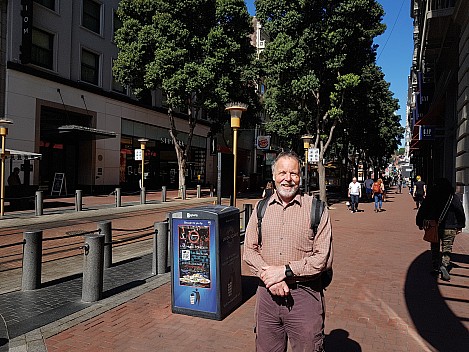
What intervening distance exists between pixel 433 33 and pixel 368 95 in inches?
399

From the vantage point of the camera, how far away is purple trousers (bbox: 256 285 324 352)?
8.40ft

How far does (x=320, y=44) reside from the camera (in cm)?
2070

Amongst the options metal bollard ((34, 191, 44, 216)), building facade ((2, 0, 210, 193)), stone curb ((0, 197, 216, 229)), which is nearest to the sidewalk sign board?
building facade ((2, 0, 210, 193))

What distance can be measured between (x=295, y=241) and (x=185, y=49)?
70.4 ft

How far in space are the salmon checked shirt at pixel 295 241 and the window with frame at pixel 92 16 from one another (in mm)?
26437

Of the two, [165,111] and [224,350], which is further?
[165,111]

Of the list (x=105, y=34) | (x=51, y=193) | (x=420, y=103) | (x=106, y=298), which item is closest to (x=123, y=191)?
(x=51, y=193)

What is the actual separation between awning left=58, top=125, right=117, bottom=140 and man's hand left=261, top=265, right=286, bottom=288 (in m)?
19.8

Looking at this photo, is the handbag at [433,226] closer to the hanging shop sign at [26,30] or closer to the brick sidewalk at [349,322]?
the brick sidewalk at [349,322]

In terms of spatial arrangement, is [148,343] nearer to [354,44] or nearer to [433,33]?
[433,33]

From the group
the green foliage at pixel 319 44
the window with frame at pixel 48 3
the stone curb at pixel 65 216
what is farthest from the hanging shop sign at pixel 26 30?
the green foliage at pixel 319 44

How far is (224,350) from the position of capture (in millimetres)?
3908

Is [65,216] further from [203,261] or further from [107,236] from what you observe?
[203,261]

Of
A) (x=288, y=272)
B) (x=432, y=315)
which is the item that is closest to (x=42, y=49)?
(x=432, y=315)
